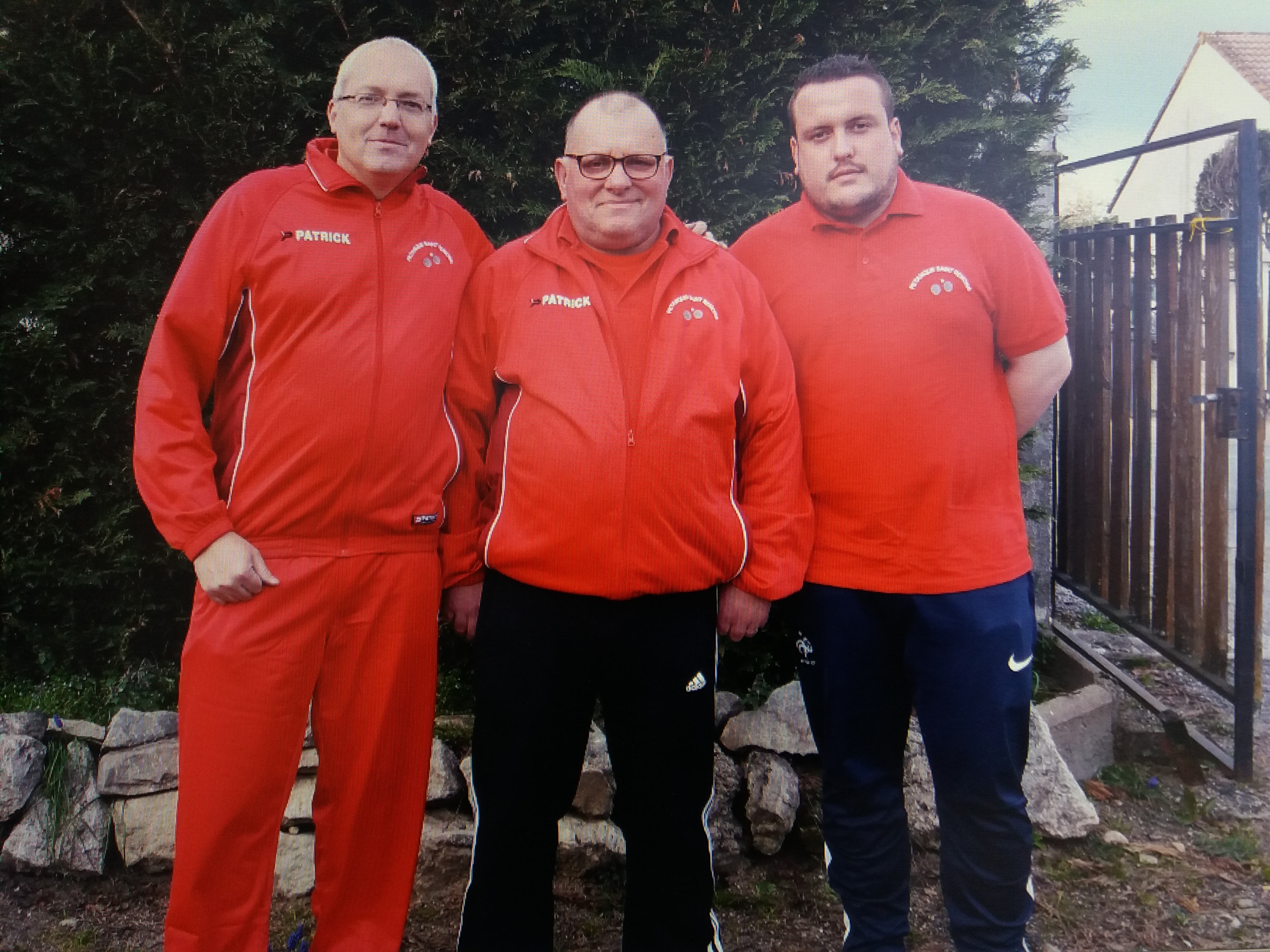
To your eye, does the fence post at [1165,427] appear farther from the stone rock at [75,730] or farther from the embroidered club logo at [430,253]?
the stone rock at [75,730]

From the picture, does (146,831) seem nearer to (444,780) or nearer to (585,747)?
(444,780)

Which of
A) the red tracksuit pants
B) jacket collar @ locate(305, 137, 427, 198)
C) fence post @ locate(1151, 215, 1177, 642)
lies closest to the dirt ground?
the red tracksuit pants

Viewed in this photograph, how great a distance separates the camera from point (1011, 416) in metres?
2.33

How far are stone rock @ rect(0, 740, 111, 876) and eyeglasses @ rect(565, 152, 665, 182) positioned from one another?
245 centimetres

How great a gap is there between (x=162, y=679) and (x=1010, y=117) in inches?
141

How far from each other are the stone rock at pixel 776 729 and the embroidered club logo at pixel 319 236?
204 centimetres

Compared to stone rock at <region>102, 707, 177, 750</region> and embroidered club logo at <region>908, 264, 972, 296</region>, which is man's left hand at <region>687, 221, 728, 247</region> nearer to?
embroidered club logo at <region>908, 264, 972, 296</region>

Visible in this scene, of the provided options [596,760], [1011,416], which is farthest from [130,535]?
[1011,416]

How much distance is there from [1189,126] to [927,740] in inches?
101

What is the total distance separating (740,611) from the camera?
223cm

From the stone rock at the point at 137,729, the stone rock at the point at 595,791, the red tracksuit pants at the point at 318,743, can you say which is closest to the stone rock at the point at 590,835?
the stone rock at the point at 595,791

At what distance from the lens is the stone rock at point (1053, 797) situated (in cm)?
309

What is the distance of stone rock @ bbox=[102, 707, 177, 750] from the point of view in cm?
293

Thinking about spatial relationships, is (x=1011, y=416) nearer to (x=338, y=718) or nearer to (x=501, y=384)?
(x=501, y=384)
